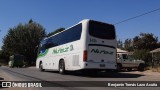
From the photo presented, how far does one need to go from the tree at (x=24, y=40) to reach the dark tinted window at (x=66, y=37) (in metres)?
45.5

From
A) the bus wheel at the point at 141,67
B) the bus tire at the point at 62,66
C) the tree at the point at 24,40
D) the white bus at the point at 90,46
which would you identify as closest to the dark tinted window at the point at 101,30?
the white bus at the point at 90,46

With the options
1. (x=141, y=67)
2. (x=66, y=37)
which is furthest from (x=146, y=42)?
(x=66, y=37)

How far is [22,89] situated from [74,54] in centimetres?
857

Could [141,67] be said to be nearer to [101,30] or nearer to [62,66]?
[62,66]

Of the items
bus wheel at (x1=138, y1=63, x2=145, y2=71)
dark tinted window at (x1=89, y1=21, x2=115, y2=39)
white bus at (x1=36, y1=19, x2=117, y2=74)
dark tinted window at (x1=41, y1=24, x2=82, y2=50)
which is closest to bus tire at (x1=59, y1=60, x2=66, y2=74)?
white bus at (x1=36, y1=19, x2=117, y2=74)

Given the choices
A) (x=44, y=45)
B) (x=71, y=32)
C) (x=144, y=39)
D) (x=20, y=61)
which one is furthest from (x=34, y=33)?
(x=71, y=32)

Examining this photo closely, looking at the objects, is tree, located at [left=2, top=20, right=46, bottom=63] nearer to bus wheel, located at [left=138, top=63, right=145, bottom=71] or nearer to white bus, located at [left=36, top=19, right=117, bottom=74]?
bus wheel, located at [left=138, top=63, right=145, bottom=71]

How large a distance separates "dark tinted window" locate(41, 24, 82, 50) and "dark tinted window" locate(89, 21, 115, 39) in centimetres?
90

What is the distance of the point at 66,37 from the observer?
23766mm

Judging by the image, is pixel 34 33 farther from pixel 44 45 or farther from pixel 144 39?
pixel 44 45

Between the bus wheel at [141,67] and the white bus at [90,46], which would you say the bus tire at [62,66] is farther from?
the bus wheel at [141,67]

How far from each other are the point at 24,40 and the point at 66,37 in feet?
175

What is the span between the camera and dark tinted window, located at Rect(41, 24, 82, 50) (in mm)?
21266

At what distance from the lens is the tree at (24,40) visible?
75.0 m
